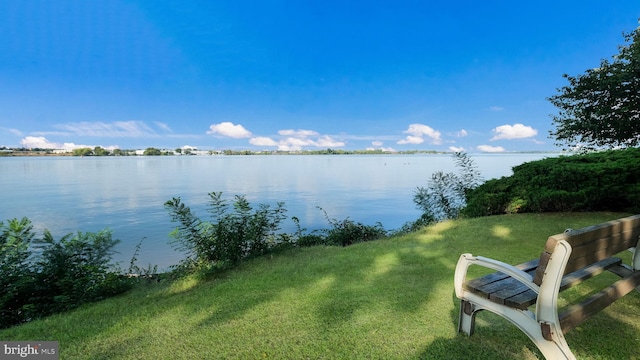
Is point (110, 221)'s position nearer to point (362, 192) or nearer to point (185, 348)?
point (185, 348)

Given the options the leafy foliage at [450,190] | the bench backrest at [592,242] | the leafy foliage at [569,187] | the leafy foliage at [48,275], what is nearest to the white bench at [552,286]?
the bench backrest at [592,242]

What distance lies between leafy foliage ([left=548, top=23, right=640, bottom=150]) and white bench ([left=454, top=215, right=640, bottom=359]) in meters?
9.36

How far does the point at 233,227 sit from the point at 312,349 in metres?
3.27

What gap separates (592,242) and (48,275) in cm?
630

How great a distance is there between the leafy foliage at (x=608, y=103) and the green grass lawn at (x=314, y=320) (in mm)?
7481

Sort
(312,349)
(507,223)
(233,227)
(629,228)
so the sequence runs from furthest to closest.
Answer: (507,223)
(233,227)
(312,349)
(629,228)

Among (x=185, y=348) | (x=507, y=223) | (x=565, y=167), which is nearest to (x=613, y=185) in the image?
(x=565, y=167)

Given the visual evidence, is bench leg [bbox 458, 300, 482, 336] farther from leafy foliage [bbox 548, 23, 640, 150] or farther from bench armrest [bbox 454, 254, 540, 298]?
leafy foliage [bbox 548, 23, 640, 150]

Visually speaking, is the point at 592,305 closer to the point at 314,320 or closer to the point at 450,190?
the point at 314,320

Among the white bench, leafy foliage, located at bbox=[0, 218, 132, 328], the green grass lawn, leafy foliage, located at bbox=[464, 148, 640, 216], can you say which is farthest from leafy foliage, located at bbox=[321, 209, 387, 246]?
the white bench

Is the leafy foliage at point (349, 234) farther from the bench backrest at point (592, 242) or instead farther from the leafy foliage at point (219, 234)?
the bench backrest at point (592, 242)

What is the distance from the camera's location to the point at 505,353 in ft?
8.21

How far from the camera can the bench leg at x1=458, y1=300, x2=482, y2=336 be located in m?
2.62

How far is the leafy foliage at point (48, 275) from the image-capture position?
3922 millimetres
